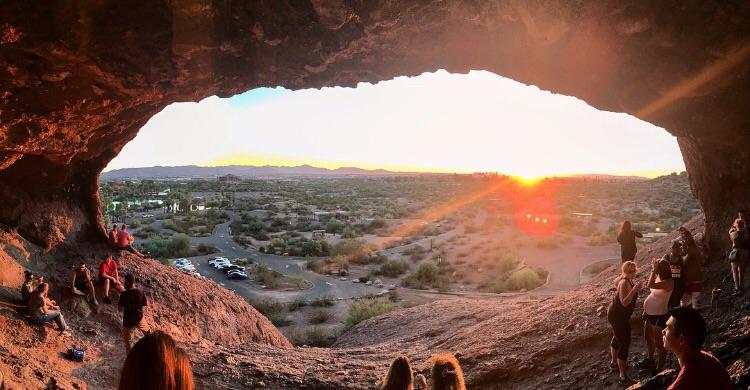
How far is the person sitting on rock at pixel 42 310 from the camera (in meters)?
9.60

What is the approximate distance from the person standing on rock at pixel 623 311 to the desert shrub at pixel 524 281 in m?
17.6

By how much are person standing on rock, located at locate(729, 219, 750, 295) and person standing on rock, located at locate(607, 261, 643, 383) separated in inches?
104

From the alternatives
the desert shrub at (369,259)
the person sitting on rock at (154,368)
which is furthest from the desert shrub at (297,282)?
the person sitting on rock at (154,368)

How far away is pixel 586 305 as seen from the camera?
35.6 feet

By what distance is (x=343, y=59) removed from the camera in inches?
452

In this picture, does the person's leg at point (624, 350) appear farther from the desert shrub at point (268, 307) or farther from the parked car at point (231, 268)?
the parked car at point (231, 268)

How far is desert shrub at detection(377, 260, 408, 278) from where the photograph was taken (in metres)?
30.0

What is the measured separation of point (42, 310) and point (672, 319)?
10.8 metres

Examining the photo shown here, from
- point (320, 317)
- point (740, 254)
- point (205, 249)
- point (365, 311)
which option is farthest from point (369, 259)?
point (740, 254)

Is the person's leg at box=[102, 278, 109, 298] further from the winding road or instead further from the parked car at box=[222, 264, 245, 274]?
the parked car at box=[222, 264, 245, 274]

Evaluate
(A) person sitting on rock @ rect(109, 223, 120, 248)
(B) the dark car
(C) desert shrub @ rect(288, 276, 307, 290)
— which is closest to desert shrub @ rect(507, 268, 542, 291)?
(C) desert shrub @ rect(288, 276, 307, 290)

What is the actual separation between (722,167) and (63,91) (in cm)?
1354

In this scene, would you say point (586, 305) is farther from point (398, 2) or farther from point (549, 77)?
point (398, 2)

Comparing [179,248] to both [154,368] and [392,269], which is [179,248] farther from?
[154,368]
